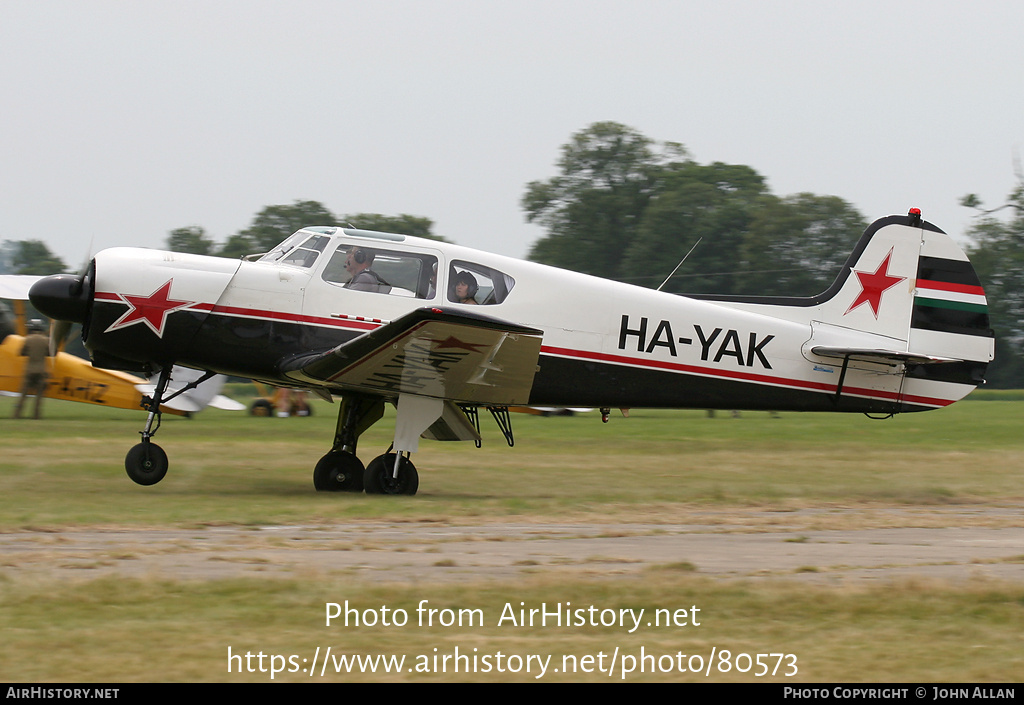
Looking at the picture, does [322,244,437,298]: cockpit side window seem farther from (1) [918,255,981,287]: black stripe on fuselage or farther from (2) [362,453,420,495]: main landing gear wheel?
(1) [918,255,981,287]: black stripe on fuselage

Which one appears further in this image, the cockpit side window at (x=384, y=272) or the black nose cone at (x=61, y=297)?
the cockpit side window at (x=384, y=272)

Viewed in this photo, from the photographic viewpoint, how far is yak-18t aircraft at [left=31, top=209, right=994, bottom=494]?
32.0 ft

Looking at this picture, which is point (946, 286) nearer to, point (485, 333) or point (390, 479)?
point (485, 333)

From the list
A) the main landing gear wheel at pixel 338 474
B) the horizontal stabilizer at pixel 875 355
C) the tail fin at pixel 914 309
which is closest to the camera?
the main landing gear wheel at pixel 338 474

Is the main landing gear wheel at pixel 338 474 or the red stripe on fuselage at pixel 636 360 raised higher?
the red stripe on fuselage at pixel 636 360

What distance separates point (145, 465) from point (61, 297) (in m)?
1.79

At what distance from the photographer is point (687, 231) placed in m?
60.8

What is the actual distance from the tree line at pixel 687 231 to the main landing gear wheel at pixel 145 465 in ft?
155

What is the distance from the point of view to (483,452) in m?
15.0

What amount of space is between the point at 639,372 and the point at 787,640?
6.27 meters

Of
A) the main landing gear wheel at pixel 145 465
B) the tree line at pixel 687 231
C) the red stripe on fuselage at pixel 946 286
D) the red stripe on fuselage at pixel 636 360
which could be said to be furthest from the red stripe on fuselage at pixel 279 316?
the tree line at pixel 687 231

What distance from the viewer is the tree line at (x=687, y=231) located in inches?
2259

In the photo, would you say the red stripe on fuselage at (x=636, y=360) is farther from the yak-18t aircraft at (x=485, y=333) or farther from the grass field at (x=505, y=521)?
the grass field at (x=505, y=521)
